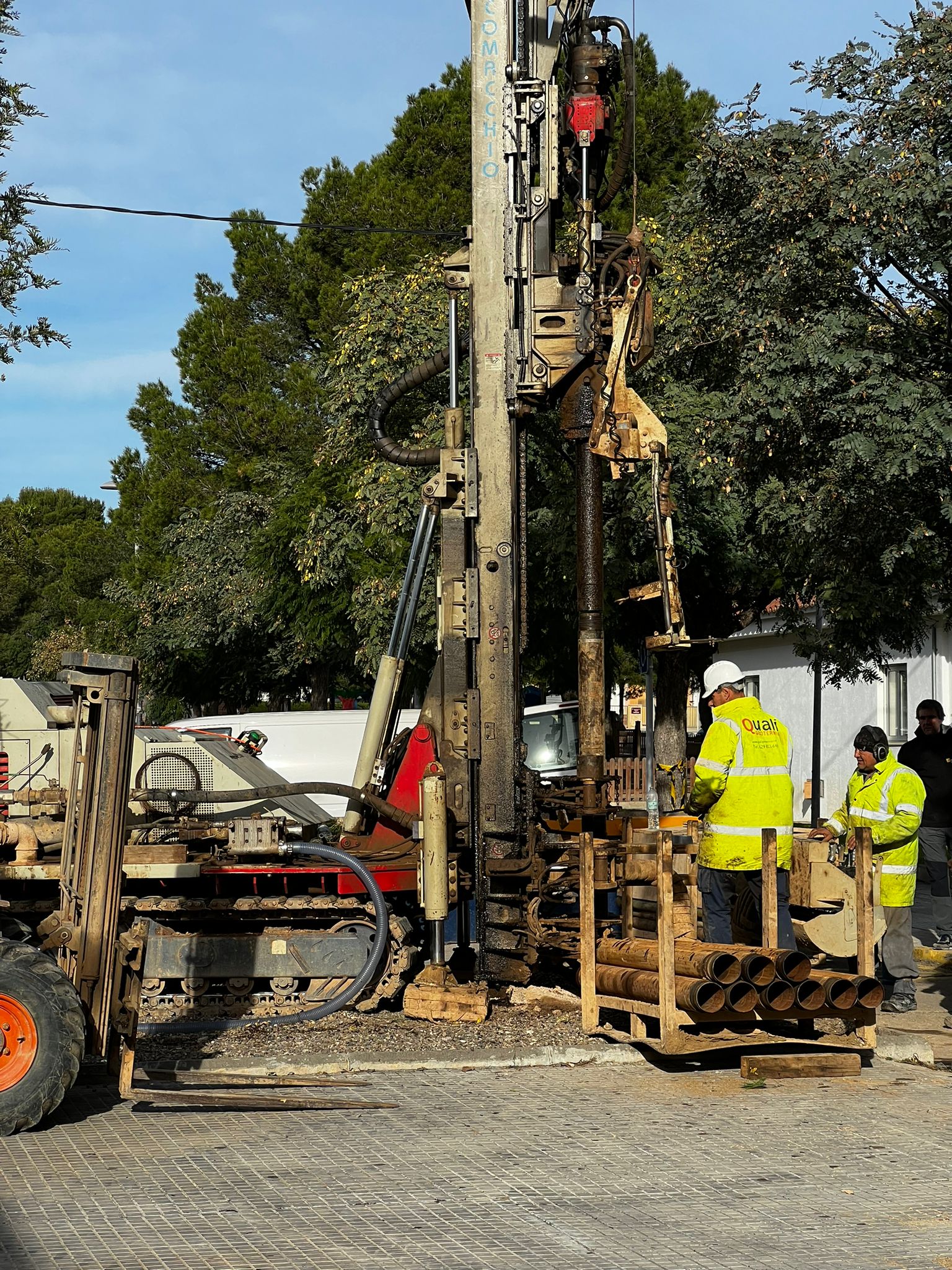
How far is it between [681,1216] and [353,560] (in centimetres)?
2482

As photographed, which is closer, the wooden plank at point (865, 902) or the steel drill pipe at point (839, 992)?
the steel drill pipe at point (839, 992)

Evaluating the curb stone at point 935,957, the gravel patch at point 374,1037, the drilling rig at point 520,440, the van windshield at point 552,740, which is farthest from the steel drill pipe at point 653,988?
the van windshield at point 552,740

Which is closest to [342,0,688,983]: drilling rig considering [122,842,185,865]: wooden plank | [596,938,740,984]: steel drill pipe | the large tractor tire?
[596,938,740,984]: steel drill pipe

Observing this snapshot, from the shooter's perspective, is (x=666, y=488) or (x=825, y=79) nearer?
(x=666, y=488)

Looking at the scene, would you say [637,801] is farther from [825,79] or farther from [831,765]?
[825,79]

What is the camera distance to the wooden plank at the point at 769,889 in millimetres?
9117

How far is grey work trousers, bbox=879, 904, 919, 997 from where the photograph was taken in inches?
438

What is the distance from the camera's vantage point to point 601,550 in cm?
1098

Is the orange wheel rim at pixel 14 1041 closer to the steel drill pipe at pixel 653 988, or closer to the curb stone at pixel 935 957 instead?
the steel drill pipe at pixel 653 988

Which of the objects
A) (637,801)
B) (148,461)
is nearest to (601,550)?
(637,801)

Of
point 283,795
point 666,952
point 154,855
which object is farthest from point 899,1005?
point 154,855

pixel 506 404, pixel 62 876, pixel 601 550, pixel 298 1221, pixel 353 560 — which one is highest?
pixel 353 560

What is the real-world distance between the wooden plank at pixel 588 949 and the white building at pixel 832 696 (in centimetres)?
2005

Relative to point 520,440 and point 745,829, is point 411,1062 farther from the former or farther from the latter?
point 520,440
